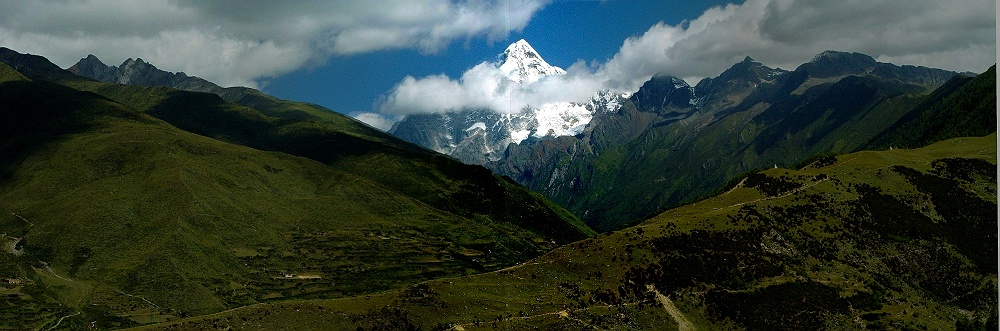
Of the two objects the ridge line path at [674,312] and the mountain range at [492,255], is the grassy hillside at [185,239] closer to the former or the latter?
the mountain range at [492,255]

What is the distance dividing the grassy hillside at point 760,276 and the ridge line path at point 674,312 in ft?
0.41

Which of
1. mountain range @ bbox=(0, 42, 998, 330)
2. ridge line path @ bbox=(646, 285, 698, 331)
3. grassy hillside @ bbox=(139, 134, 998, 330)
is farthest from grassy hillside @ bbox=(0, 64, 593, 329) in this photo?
ridge line path @ bbox=(646, 285, 698, 331)

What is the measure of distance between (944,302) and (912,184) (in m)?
24.8

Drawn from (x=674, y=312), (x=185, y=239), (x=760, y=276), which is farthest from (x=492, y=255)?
(x=674, y=312)

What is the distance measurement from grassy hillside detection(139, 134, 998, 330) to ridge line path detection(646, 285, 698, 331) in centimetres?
12

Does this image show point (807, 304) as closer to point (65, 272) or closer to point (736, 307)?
point (736, 307)

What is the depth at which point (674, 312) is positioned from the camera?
59.7 metres

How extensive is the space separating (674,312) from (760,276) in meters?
11.4

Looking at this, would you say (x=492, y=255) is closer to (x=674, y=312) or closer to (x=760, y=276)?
(x=760, y=276)

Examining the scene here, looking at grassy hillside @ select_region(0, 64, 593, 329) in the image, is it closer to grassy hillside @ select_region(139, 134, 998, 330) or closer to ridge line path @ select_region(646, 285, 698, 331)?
grassy hillside @ select_region(139, 134, 998, 330)

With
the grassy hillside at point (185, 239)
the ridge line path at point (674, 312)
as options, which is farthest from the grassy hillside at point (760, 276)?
the grassy hillside at point (185, 239)

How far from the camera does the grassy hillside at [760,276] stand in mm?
58156

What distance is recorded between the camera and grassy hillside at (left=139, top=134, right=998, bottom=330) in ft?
191

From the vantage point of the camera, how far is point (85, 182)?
17475 centimetres
